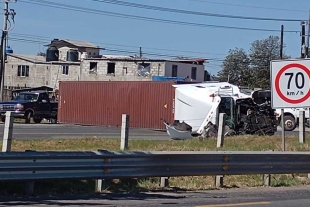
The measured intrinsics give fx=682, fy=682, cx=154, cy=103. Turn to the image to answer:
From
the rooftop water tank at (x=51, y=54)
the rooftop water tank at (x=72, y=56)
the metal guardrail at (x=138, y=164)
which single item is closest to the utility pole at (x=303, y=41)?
the rooftop water tank at (x=72, y=56)

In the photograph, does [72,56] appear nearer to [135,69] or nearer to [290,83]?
[135,69]

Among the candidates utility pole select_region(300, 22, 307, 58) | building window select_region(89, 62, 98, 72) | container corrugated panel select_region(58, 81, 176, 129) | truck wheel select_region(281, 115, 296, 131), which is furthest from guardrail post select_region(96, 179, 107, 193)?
building window select_region(89, 62, 98, 72)

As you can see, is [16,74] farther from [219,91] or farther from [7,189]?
[7,189]

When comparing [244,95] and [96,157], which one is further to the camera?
[244,95]

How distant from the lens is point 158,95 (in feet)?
124

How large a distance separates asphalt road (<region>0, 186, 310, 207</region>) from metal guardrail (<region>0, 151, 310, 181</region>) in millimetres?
367

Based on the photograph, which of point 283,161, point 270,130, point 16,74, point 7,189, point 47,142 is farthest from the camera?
point 16,74

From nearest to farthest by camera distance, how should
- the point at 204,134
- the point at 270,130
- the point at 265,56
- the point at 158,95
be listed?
the point at 204,134, the point at 270,130, the point at 158,95, the point at 265,56

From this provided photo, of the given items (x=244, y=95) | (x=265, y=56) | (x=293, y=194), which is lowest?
(x=293, y=194)

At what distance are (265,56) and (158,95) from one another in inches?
1981

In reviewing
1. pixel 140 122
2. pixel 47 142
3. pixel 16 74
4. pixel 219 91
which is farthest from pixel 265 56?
pixel 47 142

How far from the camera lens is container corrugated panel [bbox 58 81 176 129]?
37688 millimetres

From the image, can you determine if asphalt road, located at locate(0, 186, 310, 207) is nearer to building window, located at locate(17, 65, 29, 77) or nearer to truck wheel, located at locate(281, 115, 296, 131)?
truck wheel, located at locate(281, 115, 296, 131)

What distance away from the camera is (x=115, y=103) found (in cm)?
4078
